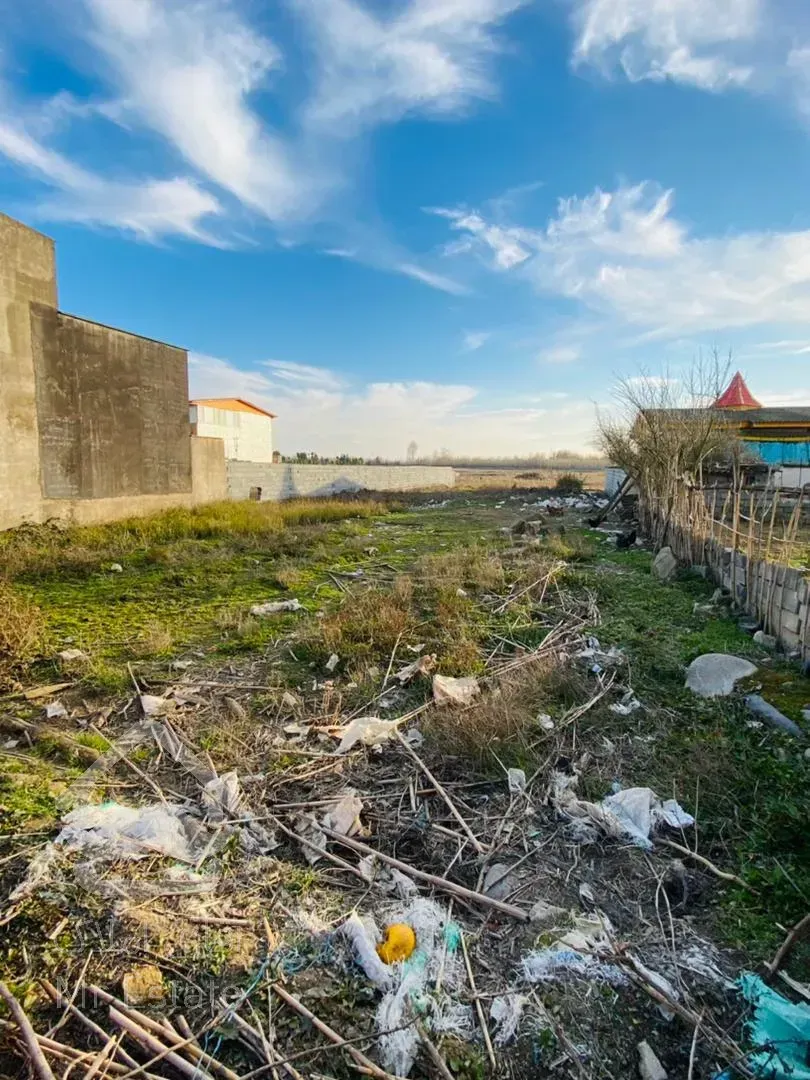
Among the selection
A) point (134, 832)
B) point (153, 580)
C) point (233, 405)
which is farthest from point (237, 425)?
point (134, 832)

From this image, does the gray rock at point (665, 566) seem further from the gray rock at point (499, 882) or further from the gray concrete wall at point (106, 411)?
the gray concrete wall at point (106, 411)

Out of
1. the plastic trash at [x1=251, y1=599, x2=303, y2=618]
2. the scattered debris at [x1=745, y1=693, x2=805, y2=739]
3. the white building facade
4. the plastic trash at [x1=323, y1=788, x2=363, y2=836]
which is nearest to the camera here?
the plastic trash at [x1=323, y1=788, x2=363, y2=836]

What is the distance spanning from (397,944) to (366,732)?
1436mm

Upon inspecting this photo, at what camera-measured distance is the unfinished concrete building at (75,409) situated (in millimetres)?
8352

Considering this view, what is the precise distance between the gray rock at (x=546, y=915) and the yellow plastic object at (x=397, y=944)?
17.9 inches

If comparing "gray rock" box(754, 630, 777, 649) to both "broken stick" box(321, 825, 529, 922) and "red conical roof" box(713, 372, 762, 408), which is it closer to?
"broken stick" box(321, 825, 529, 922)

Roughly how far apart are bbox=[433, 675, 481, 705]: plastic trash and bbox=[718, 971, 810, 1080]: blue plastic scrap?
6.89 ft

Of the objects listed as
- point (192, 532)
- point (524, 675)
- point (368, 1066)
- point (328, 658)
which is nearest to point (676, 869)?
point (368, 1066)

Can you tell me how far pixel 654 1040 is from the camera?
5.30 ft

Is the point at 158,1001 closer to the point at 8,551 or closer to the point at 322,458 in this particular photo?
the point at 8,551

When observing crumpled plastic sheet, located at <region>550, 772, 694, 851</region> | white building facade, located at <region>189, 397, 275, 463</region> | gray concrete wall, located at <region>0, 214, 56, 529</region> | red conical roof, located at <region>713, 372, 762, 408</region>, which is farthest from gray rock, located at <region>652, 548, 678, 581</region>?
white building facade, located at <region>189, 397, 275, 463</region>

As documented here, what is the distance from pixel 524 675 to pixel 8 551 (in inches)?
280

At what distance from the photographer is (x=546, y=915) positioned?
2018 mm

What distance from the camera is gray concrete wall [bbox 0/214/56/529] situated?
8188 millimetres
